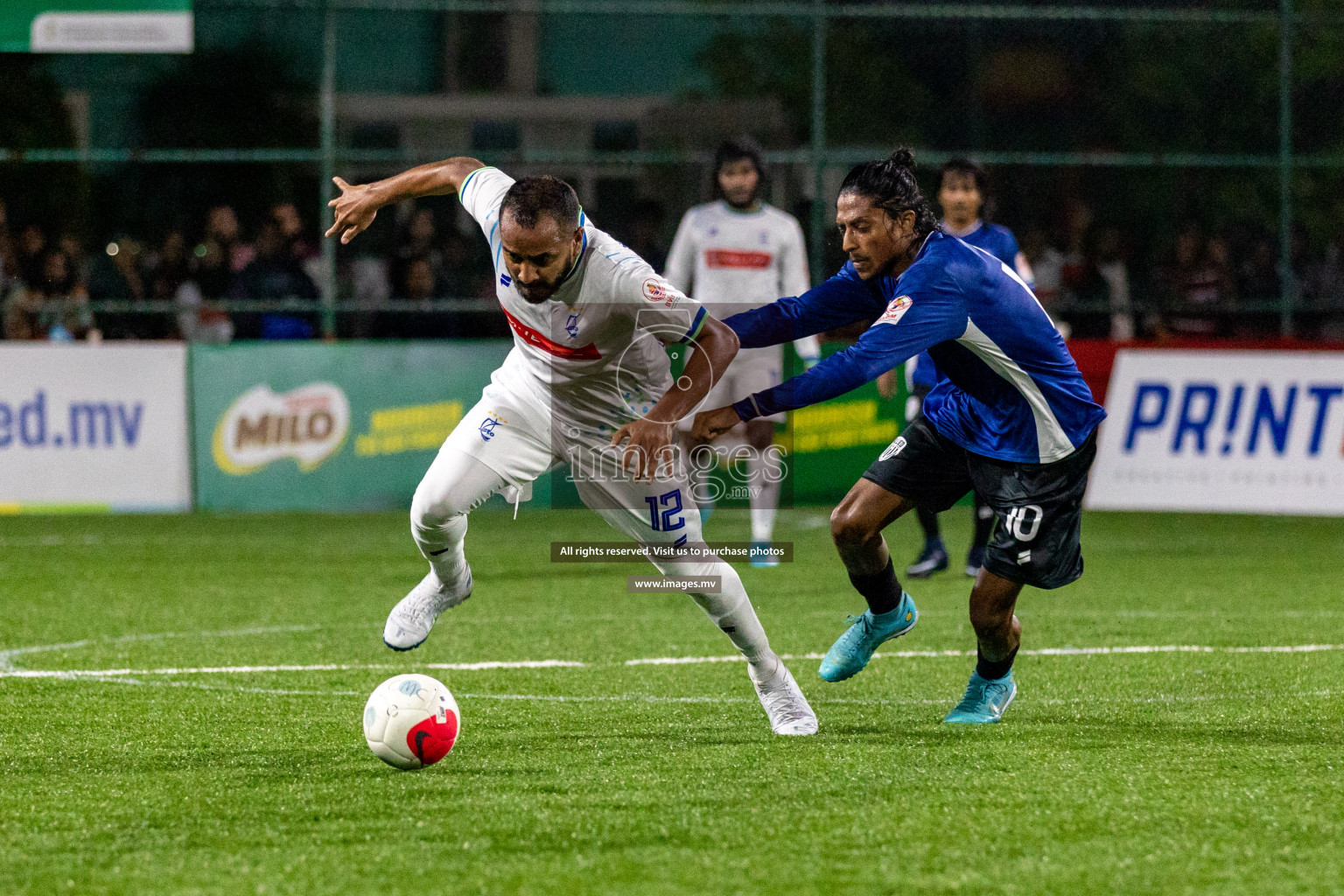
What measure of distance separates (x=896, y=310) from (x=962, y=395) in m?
0.73

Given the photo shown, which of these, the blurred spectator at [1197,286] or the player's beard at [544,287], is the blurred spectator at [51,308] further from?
the player's beard at [544,287]

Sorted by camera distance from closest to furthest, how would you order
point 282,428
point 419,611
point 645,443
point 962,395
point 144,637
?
point 645,443 → point 962,395 → point 419,611 → point 144,637 → point 282,428

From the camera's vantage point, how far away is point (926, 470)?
5.89 meters

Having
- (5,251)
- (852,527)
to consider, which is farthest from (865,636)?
(5,251)

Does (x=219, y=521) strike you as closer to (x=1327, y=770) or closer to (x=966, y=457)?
(x=966, y=457)

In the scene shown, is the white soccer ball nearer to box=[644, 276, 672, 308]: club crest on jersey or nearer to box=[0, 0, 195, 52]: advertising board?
box=[644, 276, 672, 308]: club crest on jersey

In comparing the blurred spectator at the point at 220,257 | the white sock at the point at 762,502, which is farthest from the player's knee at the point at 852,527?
the blurred spectator at the point at 220,257

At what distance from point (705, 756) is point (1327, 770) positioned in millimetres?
1831

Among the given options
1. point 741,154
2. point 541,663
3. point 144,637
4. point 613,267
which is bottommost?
point 144,637

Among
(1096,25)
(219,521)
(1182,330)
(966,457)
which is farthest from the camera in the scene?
(1096,25)

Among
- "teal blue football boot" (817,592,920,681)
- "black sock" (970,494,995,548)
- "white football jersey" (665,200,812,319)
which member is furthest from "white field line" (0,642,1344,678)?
"white football jersey" (665,200,812,319)

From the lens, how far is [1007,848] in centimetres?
416

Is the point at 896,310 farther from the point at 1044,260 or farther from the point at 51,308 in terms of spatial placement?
the point at 1044,260

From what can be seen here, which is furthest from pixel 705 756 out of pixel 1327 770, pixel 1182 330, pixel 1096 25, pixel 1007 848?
pixel 1096 25
